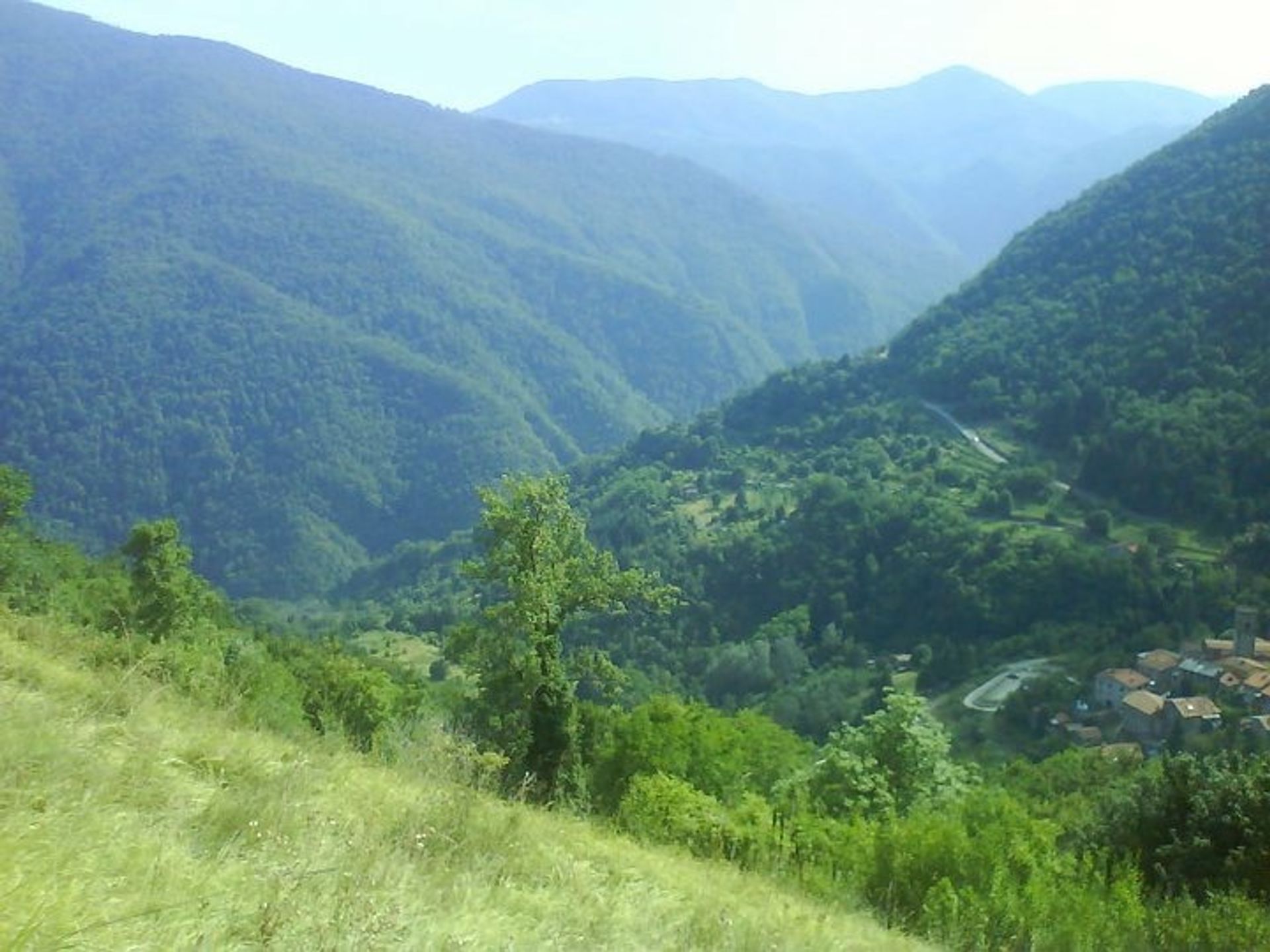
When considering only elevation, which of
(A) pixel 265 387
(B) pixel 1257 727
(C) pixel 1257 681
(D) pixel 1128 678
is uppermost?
(C) pixel 1257 681

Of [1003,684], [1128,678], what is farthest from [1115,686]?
[1003,684]

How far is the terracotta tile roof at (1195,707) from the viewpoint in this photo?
33344 millimetres

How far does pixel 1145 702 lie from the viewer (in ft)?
113

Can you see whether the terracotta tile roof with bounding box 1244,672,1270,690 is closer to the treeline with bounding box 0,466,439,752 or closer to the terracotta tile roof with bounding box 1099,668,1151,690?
the terracotta tile roof with bounding box 1099,668,1151,690

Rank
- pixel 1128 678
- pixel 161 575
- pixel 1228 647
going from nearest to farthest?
pixel 161 575 → pixel 1128 678 → pixel 1228 647

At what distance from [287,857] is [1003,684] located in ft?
140

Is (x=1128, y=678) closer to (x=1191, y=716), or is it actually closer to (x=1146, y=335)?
(x=1191, y=716)

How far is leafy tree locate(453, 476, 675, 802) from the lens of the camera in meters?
13.3

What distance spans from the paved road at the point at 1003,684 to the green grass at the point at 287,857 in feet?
122

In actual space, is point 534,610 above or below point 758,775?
above

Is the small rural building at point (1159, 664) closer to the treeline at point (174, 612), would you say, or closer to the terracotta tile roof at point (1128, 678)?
the terracotta tile roof at point (1128, 678)

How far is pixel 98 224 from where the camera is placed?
184 m

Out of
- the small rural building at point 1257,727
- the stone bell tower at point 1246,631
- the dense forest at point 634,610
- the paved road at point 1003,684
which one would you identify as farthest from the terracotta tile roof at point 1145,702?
the stone bell tower at point 1246,631

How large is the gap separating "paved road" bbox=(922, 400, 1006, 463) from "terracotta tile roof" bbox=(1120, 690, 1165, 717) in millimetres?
32046
